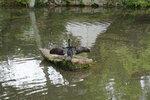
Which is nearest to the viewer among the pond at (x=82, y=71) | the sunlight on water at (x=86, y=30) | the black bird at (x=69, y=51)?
the pond at (x=82, y=71)

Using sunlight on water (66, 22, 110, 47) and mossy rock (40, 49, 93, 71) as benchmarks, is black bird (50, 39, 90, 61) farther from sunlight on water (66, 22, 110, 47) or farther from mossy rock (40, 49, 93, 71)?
sunlight on water (66, 22, 110, 47)

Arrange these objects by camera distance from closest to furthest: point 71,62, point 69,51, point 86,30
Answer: point 71,62 < point 69,51 < point 86,30

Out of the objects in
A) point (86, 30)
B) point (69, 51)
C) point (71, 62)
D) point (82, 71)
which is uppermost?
point (69, 51)

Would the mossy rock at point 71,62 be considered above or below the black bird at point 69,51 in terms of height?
below

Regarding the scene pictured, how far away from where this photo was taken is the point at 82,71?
11.8 metres

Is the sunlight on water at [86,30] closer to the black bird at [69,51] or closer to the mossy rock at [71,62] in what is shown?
the black bird at [69,51]

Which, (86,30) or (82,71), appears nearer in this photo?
(82,71)

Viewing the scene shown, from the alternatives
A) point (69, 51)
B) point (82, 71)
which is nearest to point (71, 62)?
point (69, 51)

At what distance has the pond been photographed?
9.82 metres

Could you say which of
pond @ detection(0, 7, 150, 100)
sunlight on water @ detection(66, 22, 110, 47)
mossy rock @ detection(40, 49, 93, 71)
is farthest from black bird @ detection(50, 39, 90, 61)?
sunlight on water @ detection(66, 22, 110, 47)

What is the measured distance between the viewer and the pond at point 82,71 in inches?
387

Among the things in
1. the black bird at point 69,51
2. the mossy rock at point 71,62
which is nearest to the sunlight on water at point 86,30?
the black bird at point 69,51

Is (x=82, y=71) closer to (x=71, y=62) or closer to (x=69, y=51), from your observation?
(x=71, y=62)

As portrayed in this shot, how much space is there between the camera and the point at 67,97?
373 inches
